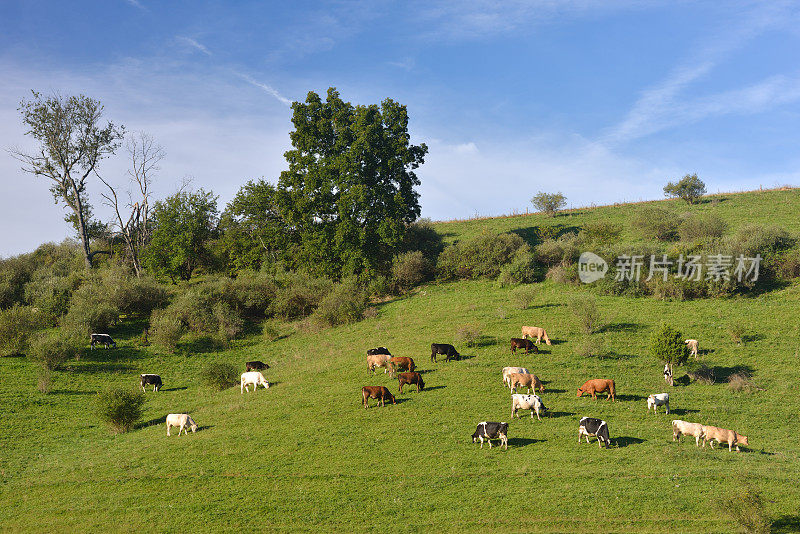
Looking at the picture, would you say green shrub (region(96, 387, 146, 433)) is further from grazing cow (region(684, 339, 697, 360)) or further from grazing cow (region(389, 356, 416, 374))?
grazing cow (region(684, 339, 697, 360))

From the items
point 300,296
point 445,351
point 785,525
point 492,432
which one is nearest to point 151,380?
point 300,296

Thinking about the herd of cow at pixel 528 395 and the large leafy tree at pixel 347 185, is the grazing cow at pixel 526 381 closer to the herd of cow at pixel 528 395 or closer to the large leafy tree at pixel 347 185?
the herd of cow at pixel 528 395

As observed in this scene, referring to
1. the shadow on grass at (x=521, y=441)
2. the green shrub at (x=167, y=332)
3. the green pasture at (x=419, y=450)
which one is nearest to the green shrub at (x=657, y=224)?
the green pasture at (x=419, y=450)

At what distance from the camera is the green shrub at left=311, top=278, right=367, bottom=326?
159 ft

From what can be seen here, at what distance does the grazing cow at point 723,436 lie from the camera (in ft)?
69.8

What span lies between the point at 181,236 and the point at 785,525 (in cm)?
6094

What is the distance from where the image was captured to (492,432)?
70.5 ft

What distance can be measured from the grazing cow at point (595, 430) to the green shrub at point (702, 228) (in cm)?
4346

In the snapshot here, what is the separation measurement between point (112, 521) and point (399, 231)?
40589 millimetres

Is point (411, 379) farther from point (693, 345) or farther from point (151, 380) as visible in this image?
point (151, 380)

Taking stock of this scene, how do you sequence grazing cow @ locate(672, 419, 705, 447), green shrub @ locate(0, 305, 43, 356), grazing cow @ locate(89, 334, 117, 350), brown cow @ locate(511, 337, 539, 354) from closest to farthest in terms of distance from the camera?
grazing cow @ locate(672, 419, 705, 447) → brown cow @ locate(511, 337, 539, 354) → green shrub @ locate(0, 305, 43, 356) → grazing cow @ locate(89, 334, 117, 350)

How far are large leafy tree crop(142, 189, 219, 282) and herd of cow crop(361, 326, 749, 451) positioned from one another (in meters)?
38.0

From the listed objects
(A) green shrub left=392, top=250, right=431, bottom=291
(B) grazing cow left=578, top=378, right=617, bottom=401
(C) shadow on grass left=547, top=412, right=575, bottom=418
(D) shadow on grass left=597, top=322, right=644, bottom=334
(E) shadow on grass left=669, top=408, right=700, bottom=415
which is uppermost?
(A) green shrub left=392, top=250, right=431, bottom=291

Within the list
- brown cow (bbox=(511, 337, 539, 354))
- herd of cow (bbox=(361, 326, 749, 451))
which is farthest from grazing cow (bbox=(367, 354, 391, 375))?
brown cow (bbox=(511, 337, 539, 354))
